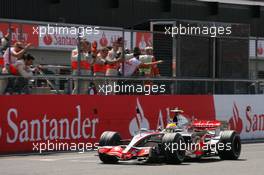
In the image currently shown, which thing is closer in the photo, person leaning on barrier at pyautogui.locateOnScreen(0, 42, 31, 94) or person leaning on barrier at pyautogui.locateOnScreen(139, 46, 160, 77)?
person leaning on barrier at pyautogui.locateOnScreen(0, 42, 31, 94)

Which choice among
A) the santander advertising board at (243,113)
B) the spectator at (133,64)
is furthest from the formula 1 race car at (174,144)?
the santander advertising board at (243,113)

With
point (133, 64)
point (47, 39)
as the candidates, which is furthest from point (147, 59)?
point (47, 39)

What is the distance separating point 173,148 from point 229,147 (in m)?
1.93

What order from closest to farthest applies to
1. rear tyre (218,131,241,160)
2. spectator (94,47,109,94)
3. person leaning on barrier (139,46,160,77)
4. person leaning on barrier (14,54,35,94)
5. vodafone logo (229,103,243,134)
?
rear tyre (218,131,241,160) < person leaning on barrier (14,54,35,94) < spectator (94,47,109,94) < person leaning on barrier (139,46,160,77) < vodafone logo (229,103,243,134)

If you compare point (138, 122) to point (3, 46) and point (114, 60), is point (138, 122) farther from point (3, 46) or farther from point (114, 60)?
point (3, 46)

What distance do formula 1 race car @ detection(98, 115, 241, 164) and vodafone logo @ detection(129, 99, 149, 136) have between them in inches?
180

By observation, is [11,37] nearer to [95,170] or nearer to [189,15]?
[95,170]

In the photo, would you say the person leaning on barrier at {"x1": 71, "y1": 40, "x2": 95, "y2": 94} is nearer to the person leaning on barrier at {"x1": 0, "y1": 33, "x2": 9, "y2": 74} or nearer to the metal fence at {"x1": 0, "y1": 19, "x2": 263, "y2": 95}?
the metal fence at {"x1": 0, "y1": 19, "x2": 263, "y2": 95}

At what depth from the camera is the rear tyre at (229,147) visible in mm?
16078

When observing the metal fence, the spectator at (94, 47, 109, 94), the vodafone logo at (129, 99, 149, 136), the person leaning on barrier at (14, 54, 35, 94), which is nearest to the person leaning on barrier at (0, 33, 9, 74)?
the metal fence

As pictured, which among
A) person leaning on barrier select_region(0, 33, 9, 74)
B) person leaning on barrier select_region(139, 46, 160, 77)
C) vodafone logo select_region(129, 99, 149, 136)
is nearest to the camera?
person leaning on barrier select_region(0, 33, 9, 74)

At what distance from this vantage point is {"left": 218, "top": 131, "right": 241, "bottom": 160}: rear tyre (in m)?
16.1

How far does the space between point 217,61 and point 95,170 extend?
11.3 meters

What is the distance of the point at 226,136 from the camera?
53.1 ft
